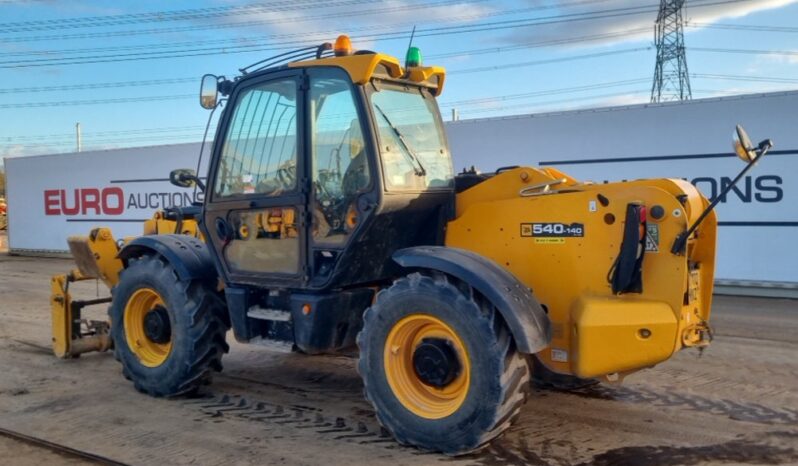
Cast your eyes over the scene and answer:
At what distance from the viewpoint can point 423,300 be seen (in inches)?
176

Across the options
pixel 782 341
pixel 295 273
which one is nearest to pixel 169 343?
pixel 295 273

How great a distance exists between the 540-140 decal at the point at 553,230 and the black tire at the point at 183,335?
2510mm

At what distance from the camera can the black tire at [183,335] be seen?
18.5ft

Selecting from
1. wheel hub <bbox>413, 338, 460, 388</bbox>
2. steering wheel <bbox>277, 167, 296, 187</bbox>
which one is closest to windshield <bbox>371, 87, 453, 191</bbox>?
steering wheel <bbox>277, 167, 296, 187</bbox>

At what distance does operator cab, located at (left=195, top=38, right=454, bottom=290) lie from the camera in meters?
→ 4.97

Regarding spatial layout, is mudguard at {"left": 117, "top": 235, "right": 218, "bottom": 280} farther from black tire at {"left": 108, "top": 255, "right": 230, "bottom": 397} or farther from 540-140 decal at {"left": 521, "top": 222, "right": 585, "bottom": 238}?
540-140 decal at {"left": 521, "top": 222, "right": 585, "bottom": 238}

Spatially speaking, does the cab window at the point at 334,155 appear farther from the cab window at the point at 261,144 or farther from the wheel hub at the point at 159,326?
the wheel hub at the point at 159,326

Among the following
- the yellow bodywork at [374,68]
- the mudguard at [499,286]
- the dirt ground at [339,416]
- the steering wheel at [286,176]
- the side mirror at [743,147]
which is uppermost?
the yellow bodywork at [374,68]

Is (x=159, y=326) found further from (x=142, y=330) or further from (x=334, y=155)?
(x=334, y=155)

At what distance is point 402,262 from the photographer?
182 inches

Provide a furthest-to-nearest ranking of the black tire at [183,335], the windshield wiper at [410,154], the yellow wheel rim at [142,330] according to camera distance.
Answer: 1. the yellow wheel rim at [142,330]
2. the black tire at [183,335]
3. the windshield wiper at [410,154]

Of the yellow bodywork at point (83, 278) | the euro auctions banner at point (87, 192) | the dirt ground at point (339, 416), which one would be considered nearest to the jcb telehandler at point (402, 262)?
the dirt ground at point (339, 416)

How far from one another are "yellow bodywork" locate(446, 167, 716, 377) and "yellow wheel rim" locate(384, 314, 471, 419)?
630mm

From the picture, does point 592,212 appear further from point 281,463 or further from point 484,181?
point 281,463
